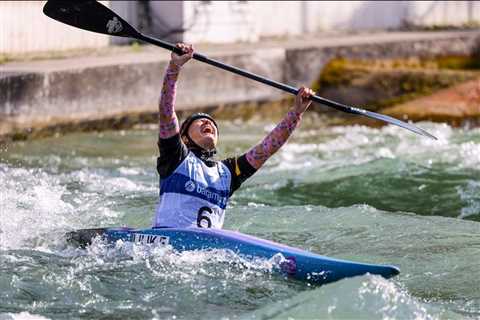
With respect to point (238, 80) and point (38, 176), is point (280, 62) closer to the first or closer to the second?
point (238, 80)

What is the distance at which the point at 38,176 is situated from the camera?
32.5 feet

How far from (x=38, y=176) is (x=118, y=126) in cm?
262

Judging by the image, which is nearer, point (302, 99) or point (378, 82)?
Answer: point (302, 99)

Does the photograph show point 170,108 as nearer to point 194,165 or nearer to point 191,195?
point 194,165

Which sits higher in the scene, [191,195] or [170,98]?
[170,98]

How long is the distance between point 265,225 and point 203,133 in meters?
1.47

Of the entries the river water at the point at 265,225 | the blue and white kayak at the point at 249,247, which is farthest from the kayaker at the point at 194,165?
the river water at the point at 265,225

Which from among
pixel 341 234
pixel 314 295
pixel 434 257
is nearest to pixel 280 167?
pixel 341 234

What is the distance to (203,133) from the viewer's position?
7285 millimetres

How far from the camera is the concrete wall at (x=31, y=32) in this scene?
12812 millimetres

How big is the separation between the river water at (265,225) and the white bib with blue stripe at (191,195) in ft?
0.82

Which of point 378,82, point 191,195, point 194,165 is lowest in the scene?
point 191,195

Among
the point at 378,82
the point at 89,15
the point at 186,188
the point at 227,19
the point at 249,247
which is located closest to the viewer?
the point at 249,247

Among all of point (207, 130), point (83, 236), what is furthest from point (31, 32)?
point (207, 130)
